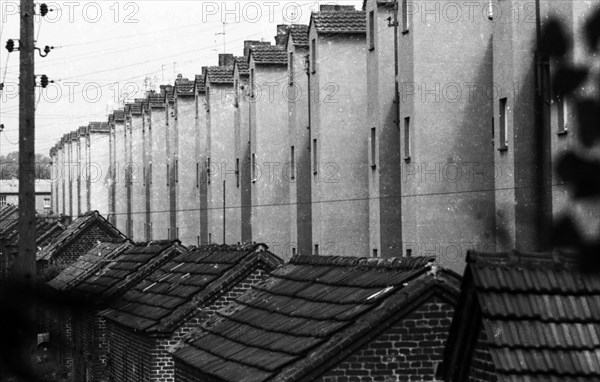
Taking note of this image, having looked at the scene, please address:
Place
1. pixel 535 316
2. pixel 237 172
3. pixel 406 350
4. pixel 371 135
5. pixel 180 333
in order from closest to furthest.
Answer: pixel 535 316, pixel 406 350, pixel 180 333, pixel 371 135, pixel 237 172

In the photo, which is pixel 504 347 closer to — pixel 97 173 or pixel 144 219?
pixel 144 219

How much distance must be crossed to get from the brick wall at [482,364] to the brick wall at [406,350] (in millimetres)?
3116

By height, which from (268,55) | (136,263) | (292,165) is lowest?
(136,263)

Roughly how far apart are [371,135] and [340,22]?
6.72 metres

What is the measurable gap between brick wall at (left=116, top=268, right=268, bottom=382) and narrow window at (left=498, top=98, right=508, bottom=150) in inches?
303

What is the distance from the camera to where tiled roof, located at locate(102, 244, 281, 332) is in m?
19.8

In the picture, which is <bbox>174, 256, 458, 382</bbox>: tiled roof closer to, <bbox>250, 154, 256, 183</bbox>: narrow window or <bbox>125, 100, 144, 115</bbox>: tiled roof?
<bbox>250, 154, 256, 183</bbox>: narrow window

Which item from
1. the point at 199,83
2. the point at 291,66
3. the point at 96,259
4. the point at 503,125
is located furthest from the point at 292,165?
the point at 503,125

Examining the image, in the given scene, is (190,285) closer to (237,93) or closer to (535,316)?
(535,316)

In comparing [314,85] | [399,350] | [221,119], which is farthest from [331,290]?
[221,119]

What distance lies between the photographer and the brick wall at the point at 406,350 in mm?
11891

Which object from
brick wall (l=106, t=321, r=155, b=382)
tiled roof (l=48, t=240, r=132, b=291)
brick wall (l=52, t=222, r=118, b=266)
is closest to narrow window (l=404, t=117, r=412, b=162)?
tiled roof (l=48, t=240, r=132, b=291)

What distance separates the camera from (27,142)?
17438mm

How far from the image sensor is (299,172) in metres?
44.3
